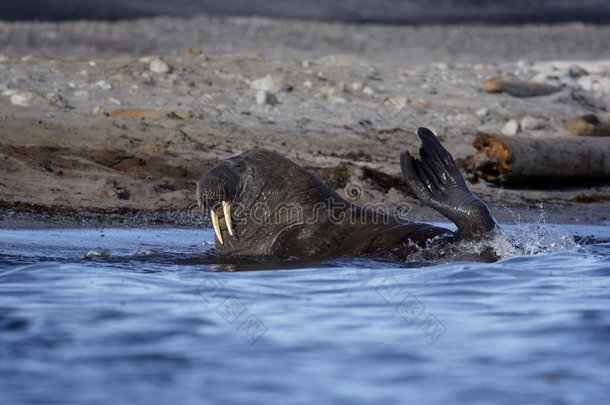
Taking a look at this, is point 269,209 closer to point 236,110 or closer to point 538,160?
point 538,160

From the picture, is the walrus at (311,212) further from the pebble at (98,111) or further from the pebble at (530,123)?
the pebble at (530,123)

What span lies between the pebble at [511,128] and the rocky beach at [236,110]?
0.05ft

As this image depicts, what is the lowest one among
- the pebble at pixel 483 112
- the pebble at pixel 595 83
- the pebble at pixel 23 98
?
the pebble at pixel 23 98

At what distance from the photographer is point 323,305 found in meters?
4.51

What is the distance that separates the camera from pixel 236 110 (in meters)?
11.0

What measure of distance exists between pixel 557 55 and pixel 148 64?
7.79 m

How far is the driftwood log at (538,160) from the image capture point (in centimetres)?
1003

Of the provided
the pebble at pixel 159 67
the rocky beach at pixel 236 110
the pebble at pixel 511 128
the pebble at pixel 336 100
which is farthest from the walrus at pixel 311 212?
the pebble at pixel 511 128

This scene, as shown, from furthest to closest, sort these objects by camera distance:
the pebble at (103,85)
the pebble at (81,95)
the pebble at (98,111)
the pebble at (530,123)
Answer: the pebble at (530,123), the pebble at (103,85), the pebble at (81,95), the pebble at (98,111)

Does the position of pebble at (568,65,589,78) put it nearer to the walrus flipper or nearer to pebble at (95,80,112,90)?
pebble at (95,80,112,90)

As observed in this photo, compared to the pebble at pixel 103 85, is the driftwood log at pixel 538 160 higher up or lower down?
lower down

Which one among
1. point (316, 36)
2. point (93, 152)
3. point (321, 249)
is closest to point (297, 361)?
point (321, 249)

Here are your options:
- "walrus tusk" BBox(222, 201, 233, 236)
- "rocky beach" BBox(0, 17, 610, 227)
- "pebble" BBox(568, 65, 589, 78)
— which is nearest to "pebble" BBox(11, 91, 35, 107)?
"rocky beach" BBox(0, 17, 610, 227)

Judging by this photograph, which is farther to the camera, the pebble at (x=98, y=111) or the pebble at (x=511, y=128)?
the pebble at (x=511, y=128)
